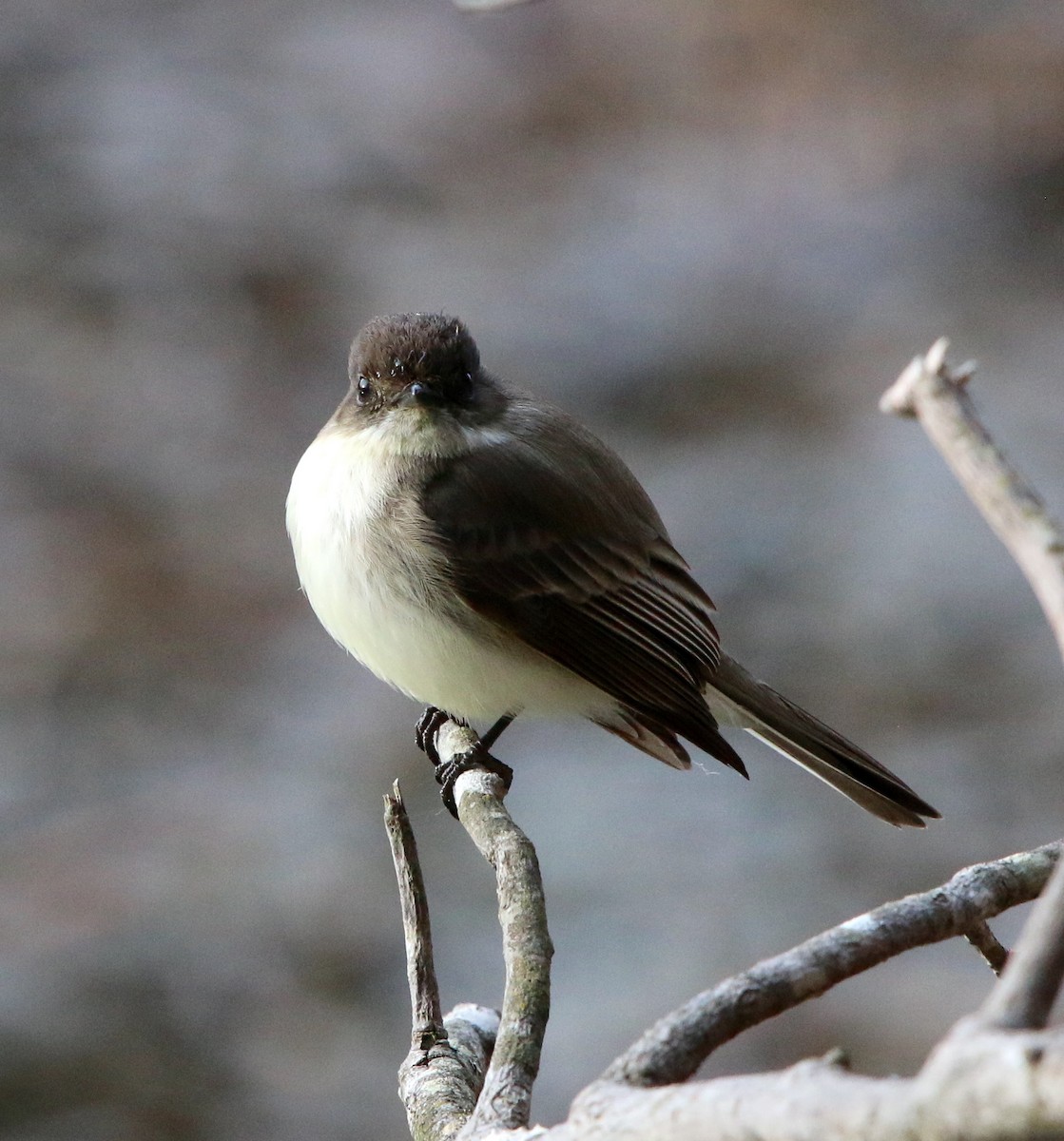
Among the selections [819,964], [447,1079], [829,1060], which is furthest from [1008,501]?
[447,1079]

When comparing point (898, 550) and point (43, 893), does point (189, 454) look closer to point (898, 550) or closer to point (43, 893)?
point (43, 893)

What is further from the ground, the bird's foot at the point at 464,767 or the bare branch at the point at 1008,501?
the bird's foot at the point at 464,767

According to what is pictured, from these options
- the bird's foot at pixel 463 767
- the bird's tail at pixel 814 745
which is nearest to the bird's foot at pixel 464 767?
the bird's foot at pixel 463 767

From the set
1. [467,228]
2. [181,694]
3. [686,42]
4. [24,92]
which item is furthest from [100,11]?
[181,694]

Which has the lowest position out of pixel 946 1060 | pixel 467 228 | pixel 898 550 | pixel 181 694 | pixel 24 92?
pixel 946 1060

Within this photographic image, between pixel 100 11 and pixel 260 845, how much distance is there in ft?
10.3

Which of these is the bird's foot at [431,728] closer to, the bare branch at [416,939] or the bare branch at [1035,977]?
the bare branch at [416,939]

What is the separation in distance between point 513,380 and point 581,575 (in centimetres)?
226

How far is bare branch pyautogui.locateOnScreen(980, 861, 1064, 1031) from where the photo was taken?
711 mm

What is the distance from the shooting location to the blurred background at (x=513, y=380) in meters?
3.28

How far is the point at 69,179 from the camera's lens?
512 cm

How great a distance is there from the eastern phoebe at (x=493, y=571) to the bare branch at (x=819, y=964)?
2.32 ft

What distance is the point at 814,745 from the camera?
2.23 meters

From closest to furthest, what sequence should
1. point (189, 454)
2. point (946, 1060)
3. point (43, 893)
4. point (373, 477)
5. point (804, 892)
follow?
point (946, 1060)
point (373, 477)
point (804, 892)
point (43, 893)
point (189, 454)
